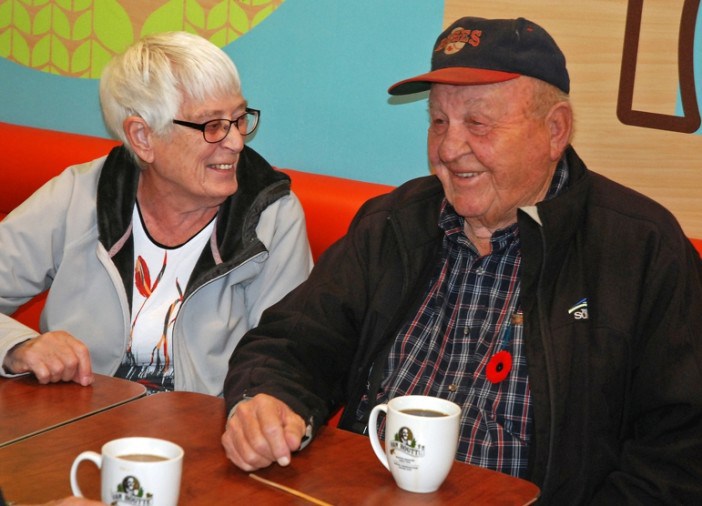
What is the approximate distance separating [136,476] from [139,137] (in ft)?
4.64

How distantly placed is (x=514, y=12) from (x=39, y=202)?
1.27 meters

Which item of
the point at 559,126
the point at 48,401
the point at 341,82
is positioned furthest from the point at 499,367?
the point at 341,82

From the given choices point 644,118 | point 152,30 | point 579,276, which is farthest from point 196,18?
point 579,276

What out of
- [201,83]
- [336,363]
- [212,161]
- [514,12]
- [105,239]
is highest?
[514,12]

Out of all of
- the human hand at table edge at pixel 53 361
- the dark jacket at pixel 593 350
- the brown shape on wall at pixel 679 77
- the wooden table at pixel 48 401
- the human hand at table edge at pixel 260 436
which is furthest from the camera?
the brown shape on wall at pixel 679 77

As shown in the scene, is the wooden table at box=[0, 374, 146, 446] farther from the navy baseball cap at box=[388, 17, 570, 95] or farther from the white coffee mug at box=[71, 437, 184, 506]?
the navy baseball cap at box=[388, 17, 570, 95]

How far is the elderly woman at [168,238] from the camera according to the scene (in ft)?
7.64

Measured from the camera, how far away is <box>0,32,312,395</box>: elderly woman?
7.64ft

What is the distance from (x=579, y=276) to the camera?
6.06 feet

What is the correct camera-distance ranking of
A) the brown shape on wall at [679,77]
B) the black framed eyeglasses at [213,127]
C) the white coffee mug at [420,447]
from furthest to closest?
the black framed eyeglasses at [213,127]
the brown shape on wall at [679,77]
the white coffee mug at [420,447]

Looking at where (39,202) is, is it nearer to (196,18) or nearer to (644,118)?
(196,18)

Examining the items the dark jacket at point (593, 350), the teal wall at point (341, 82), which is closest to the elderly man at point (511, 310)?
the dark jacket at point (593, 350)

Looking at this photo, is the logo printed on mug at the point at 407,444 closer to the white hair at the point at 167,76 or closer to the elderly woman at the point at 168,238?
the elderly woman at the point at 168,238

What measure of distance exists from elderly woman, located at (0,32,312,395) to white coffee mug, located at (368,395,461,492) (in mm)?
1010
